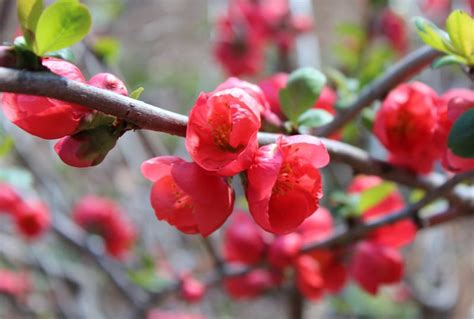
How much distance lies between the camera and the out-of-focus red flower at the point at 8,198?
5.08 feet

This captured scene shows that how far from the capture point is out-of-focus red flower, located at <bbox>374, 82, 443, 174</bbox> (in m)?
0.81

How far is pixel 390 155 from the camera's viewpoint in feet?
2.89

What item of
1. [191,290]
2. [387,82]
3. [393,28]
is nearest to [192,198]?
[387,82]

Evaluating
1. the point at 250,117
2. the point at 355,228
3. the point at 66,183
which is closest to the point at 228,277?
the point at 355,228

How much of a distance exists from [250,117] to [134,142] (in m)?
1.85

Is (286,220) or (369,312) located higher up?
(369,312)

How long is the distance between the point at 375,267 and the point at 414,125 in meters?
0.36

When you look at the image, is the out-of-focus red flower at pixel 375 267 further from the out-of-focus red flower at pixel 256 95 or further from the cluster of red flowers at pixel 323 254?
the out-of-focus red flower at pixel 256 95

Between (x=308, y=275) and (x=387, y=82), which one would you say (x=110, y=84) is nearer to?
(x=387, y=82)

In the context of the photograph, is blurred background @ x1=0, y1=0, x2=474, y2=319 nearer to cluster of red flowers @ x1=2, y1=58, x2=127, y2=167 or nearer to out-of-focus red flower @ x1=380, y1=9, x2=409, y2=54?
out-of-focus red flower @ x1=380, y1=9, x2=409, y2=54

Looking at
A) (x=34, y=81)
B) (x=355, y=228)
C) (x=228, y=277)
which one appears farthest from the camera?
(x=228, y=277)

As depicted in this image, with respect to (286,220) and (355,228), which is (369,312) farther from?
(286,220)

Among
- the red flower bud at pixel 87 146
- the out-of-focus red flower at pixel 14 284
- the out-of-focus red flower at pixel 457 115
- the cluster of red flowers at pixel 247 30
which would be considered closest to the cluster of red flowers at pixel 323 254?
the out-of-focus red flower at pixel 457 115

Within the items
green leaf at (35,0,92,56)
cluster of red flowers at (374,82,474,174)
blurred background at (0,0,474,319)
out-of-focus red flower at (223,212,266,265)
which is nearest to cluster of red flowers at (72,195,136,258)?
blurred background at (0,0,474,319)
